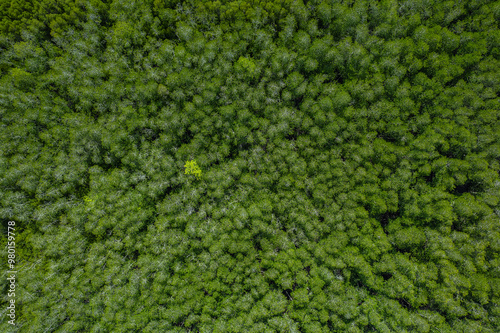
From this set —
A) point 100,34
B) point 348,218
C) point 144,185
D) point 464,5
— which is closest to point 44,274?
point 144,185

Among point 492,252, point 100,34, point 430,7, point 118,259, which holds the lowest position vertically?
point 118,259

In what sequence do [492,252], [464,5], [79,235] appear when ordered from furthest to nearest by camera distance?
[464,5], [79,235], [492,252]

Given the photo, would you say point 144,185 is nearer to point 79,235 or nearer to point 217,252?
point 79,235

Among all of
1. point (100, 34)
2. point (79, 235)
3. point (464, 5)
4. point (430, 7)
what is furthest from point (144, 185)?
point (464, 5)

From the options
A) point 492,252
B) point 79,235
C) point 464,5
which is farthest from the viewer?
point 464,5

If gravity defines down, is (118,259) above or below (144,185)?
below

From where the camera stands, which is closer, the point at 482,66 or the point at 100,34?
the point at 482,66
